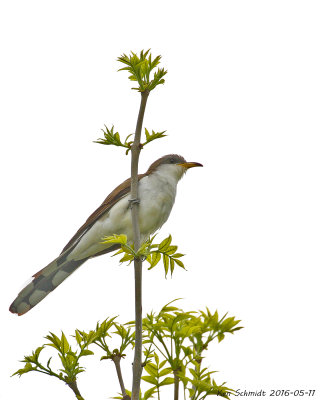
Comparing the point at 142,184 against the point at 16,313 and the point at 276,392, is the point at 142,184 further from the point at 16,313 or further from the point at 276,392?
the point at 276,392

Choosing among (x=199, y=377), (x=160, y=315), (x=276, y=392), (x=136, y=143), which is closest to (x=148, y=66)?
(x=136, y=143)

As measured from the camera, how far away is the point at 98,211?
239 inches

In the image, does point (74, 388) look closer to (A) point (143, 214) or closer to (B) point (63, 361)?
(B) point (63, 361)

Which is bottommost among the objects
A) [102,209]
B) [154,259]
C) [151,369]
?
[151,369]

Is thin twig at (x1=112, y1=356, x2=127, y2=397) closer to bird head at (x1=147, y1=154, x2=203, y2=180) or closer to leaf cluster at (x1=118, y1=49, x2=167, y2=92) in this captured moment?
leaf cluster at (x1=118, y1=49, x2=167, y2=92)

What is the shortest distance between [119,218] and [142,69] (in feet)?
8.59

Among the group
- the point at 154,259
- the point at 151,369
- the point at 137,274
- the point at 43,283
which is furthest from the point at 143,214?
the point at 137,274

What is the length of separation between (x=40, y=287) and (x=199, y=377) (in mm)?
2769

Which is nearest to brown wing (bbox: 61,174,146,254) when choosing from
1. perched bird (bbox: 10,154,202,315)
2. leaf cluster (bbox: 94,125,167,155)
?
perched bird (bbox: 10,154,202,315)

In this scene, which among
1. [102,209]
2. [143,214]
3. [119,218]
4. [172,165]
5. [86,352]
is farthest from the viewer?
[172,165]

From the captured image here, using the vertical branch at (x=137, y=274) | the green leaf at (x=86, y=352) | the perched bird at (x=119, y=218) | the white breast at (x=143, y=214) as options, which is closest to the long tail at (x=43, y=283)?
the perched bird at (x=119, y=218)

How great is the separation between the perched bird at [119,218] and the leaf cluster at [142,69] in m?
2.33

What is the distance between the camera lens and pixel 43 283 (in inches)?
217

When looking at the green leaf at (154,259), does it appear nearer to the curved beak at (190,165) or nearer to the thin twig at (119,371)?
the thin twig at (119,371)
